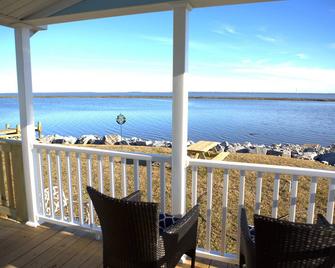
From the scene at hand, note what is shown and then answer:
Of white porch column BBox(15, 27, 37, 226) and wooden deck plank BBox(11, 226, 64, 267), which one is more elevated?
white porch column BBox(15, 27, 37, 226)

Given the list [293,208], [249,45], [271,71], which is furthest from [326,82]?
[293,208]

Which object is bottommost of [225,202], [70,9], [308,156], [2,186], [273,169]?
[308,156]

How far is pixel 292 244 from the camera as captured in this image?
127cm

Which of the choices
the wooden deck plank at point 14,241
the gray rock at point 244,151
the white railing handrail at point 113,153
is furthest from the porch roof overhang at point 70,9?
the gray rock at point 244,151

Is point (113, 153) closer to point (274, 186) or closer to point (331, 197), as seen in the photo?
point (274, 186)

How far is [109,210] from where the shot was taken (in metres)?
1.64

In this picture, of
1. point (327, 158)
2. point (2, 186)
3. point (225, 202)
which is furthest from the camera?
point (327, 158)

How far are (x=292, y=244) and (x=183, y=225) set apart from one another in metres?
0.73

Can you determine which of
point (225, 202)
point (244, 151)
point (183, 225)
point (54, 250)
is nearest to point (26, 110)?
point (54, 250)

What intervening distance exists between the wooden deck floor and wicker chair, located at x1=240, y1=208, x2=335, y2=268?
3.85ft

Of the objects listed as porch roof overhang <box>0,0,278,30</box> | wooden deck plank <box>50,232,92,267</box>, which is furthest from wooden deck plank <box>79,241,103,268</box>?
porch roof overhang <box>0,0,278,30</box>

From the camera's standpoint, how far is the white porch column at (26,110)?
2799 millimetres

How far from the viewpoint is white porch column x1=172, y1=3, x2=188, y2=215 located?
7.01 feet

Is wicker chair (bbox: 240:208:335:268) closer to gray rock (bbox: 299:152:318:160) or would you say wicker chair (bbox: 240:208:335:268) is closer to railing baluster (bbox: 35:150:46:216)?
railing baluster (bbox: 35:150:46:216)
